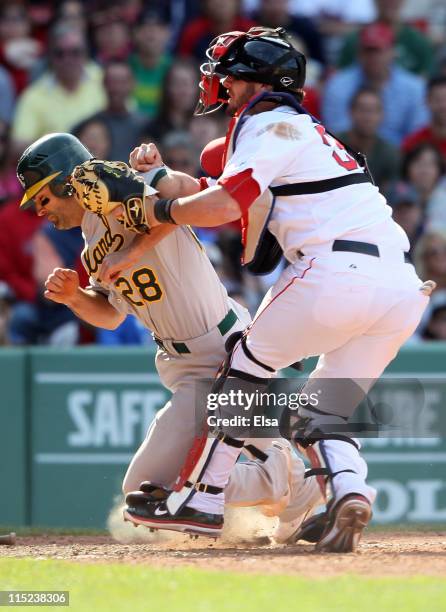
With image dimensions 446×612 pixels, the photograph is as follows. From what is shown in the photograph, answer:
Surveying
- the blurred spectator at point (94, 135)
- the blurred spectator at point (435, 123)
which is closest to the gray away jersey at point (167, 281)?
the blurred spectator at point (94, 135)

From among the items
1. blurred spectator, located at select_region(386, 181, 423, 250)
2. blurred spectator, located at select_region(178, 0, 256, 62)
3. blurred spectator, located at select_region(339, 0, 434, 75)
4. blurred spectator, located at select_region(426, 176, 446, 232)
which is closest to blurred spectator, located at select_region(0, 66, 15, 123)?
blurred spectator, located at select_region(178, 0, 256, 62)

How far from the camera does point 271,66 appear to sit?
5.51 m

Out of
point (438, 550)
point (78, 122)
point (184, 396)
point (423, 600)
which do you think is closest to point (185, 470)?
point (184, 396)

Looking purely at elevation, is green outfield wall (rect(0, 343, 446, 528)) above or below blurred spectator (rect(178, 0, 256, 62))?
below

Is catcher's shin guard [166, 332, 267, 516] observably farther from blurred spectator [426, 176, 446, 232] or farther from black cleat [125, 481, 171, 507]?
blurred spectator [426, 176, 446, 232]

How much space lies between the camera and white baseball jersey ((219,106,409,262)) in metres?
5.22

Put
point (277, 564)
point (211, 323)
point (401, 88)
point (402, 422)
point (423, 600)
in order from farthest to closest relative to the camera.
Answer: point (401, 88) → point (402, 422) → point (211, 323) → point (277, 564) → point (423, 600)

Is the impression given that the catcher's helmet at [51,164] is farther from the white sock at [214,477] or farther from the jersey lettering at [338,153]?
the white sock at [214,477]

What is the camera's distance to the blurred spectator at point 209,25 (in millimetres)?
11570

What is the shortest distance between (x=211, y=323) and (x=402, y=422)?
7.54 feet

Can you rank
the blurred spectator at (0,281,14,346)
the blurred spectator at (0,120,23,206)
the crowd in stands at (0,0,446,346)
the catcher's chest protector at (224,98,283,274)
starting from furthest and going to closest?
1. the blurred spectator at (0,120,23,206)
2. the crowd in stands at (0,0,446,346)
3. the blurred spectator at (0,281,14,346)
4. the catcher's chest protector at (224,98,283,274)

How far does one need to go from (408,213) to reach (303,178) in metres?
5.21

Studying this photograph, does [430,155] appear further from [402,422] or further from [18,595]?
[18,595]

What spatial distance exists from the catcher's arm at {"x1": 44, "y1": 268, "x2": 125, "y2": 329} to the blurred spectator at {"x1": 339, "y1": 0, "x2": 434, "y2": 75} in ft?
20.8
